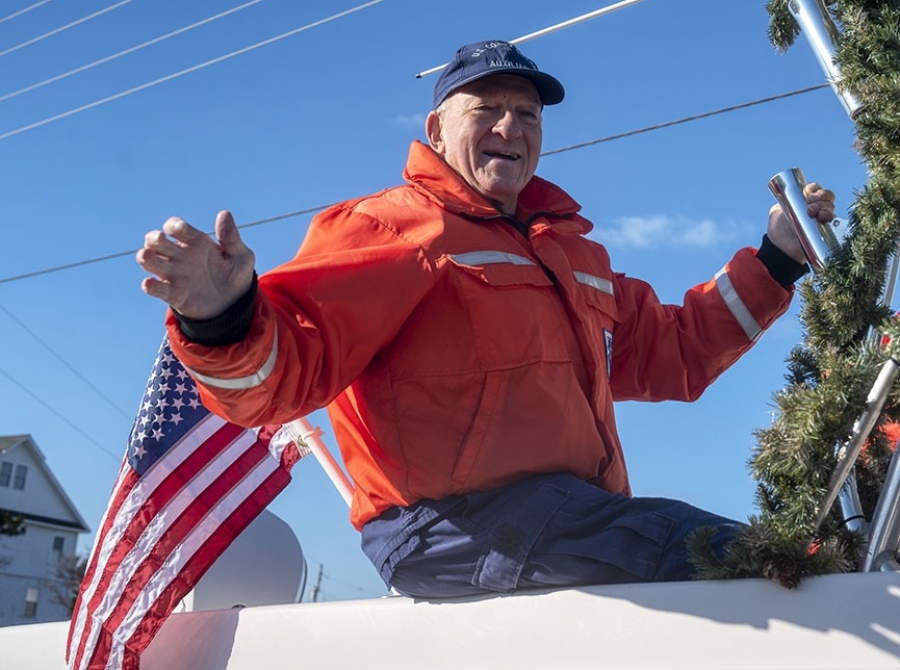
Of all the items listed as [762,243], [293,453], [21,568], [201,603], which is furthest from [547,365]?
[21,568]

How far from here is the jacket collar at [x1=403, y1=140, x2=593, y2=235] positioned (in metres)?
3.10

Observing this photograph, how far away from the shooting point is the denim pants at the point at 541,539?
2.62m

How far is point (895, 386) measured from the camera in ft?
8.05

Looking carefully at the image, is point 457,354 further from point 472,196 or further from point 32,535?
point 32,535

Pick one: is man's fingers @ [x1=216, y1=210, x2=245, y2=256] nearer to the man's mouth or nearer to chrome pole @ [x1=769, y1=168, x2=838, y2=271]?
the man's mouth

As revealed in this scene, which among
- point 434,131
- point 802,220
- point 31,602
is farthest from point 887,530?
Answer: point 31,602

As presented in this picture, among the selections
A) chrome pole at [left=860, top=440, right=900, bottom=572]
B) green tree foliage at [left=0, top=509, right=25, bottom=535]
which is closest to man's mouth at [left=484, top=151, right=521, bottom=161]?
chrome pole at [left=860, top=440, right=900, bottom=572]

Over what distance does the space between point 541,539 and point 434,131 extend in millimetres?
1404

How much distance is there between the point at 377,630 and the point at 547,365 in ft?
2.49

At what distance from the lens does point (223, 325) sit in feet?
7.91

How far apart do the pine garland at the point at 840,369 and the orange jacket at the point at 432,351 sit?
55 centimetres

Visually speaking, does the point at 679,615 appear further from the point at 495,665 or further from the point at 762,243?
the point at 762,243

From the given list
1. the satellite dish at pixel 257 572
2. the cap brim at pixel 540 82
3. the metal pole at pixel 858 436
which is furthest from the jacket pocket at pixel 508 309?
the satellite dish at pixel 257 572

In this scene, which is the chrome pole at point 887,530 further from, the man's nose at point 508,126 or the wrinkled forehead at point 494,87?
the wrinkled forehead at point 494,87
